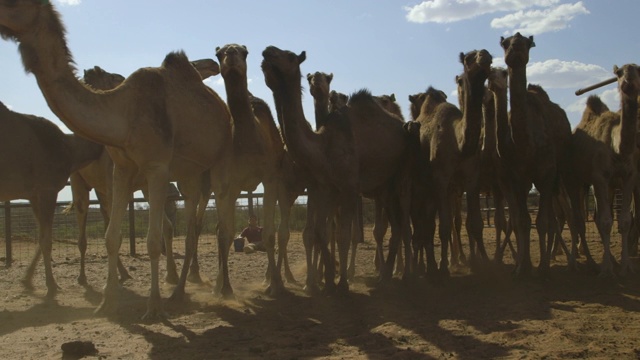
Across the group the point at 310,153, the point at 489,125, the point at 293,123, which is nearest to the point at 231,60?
the point at 293,123

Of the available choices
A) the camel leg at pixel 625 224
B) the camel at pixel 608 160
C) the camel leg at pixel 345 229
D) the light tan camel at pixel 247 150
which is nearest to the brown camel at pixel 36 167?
the light tan camel at pixel 247 150

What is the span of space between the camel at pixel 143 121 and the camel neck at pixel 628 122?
5.39 m

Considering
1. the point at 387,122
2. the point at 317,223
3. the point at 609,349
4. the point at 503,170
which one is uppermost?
the point at 387,122

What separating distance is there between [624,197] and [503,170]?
73.9 inches

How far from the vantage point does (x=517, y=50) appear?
909cm

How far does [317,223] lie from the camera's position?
8609mm

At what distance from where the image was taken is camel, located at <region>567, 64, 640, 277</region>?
9383mm

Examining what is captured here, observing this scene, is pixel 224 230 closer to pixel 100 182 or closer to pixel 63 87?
pixel 63 87

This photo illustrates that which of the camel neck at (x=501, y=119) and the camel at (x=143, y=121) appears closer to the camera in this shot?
the camel at (x=143, y=121)

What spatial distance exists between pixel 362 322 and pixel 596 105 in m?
6.61

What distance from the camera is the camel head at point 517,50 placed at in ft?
29.8

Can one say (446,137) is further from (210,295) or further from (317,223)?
(210,295)

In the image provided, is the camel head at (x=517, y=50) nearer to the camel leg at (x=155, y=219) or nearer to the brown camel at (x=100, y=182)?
the brown camel at (x=100, y=182)

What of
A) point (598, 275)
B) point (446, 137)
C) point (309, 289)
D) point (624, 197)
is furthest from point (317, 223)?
point (624, 197)
